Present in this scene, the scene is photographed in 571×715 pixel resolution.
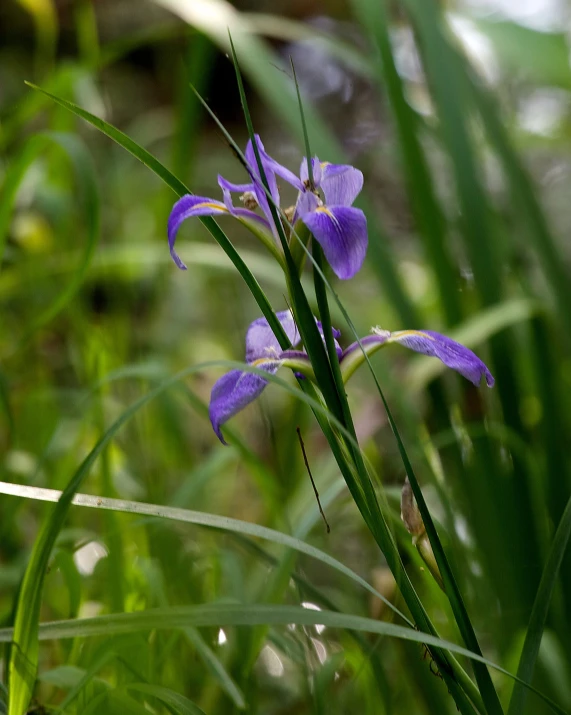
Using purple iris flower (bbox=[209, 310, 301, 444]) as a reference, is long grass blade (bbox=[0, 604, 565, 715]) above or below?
below

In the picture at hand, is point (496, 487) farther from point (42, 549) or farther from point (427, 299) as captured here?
point (427, 299)

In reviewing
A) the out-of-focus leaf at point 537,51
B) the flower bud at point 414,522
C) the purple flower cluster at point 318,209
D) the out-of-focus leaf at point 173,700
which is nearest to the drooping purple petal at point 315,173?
the purple flower cluster at point 318,209

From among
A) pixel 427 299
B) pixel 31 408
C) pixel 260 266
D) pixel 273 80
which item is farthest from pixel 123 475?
pixel 427 299

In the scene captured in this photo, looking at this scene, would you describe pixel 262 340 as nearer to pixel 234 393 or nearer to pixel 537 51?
pixel 234 393

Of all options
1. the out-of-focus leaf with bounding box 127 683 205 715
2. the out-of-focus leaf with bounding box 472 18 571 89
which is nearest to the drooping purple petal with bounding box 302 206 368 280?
the out-of-focus leaf with bounding box 127 683 205 715

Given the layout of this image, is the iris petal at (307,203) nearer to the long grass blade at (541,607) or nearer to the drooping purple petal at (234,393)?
the drooping purple petal at (234,393)

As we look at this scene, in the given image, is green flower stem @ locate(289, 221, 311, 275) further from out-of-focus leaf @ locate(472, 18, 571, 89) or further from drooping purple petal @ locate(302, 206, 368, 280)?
out-of-focus leaf @ locate(472, 18, 571, 89)

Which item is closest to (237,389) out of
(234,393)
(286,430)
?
(234,393)
